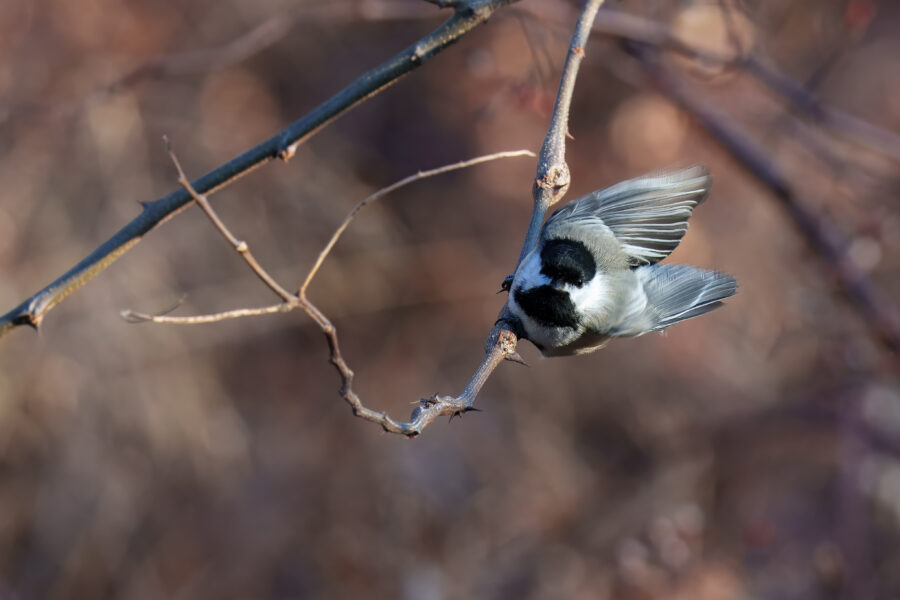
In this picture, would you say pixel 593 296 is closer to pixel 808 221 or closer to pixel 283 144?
pixel 283 144

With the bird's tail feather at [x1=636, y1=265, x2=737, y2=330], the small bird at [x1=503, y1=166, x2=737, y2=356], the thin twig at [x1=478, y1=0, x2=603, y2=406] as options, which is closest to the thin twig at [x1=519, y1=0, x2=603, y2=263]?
the thin twig at [x1=478, y1=0, x2=603, y2=406]

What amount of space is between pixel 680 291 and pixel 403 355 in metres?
3.23

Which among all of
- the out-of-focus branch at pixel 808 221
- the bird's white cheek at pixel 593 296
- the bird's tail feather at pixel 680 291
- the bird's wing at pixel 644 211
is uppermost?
the out-of-focus branch at pixel 808 221

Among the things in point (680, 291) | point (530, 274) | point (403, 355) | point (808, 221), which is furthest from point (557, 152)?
point (403, 355)

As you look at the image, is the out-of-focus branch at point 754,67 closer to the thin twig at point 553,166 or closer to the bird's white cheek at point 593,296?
the thin twig at point 553,166

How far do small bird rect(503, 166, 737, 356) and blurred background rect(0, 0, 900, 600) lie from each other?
1.91m

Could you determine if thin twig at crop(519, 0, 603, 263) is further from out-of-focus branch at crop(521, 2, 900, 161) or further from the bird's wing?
out-of-focus branch at crop(521, 2, 900, 161)

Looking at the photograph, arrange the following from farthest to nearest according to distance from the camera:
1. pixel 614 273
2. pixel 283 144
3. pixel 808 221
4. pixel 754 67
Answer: pixel 808 221 < pixel 754 67 < pixel 614 273 < pixel 283 144

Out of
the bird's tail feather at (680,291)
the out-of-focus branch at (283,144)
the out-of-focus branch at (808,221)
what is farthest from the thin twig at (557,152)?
the out-of-focus branch at (808,221)

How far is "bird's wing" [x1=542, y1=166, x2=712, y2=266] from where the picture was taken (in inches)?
91.2

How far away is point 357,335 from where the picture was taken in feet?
17.9

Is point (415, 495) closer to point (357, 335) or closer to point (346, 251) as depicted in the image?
point (357, 335)

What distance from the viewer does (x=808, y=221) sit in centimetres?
368

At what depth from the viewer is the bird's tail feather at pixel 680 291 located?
7.65ft
